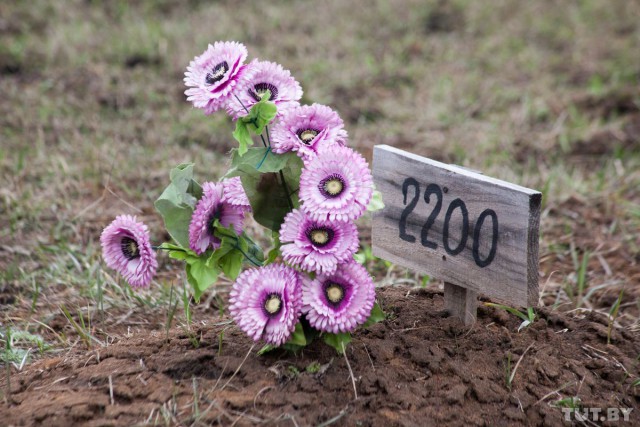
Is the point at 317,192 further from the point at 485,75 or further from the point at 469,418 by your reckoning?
the point at 485,75

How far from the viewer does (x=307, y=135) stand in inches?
72.1

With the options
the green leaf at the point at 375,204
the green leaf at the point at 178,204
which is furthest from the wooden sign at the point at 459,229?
the green leaf at the point at 178,204

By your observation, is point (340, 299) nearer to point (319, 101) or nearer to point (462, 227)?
point (462, 227)

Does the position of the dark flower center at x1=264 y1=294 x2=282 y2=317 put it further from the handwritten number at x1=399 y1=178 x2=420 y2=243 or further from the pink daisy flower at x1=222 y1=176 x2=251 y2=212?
the handwritten number at x1=399 y1=178 x2=420 y2=243

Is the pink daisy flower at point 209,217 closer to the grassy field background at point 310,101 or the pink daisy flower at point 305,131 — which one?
the pink daisy flower at point 305,131

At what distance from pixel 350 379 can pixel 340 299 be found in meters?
0.21

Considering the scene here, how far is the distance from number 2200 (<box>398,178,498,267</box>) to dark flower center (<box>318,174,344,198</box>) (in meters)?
0.37

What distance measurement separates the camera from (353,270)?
70.6 inches

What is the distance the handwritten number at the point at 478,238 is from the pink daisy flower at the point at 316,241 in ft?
1.19

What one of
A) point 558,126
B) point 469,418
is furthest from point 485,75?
point 469,418

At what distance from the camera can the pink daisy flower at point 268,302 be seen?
175 cm
